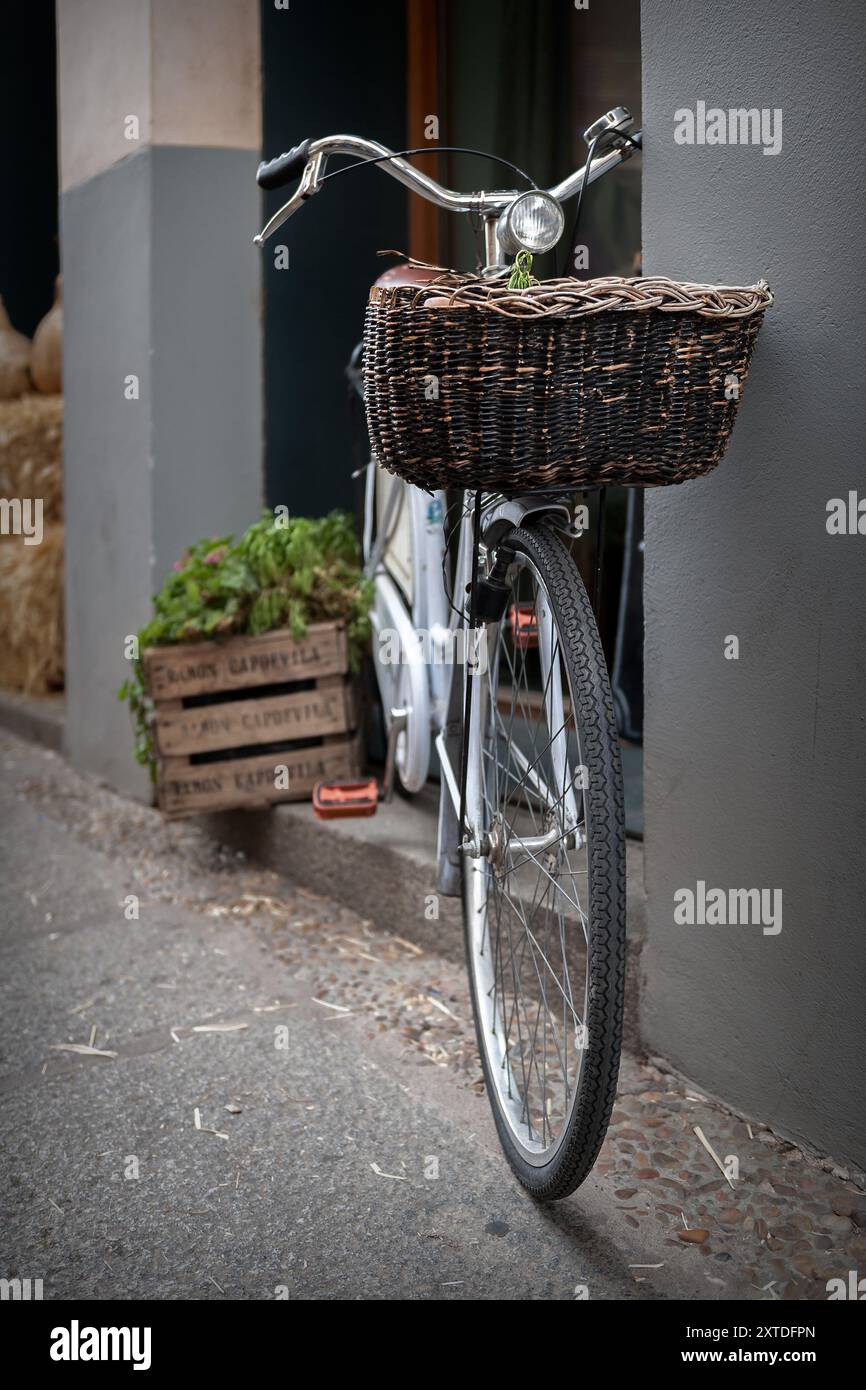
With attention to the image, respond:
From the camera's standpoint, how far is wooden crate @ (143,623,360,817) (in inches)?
148

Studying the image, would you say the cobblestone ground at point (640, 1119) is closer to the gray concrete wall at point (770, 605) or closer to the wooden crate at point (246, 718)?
the gray concrete wall at point (770, 605)

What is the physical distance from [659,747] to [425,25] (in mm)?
3030

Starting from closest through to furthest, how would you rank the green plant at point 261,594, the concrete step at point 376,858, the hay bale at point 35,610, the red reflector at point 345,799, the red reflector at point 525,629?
1. the red reflector at point 525,629
2. the concrete step at point 376,858
3. the red reflector at point 345,799
4. the green plant at point 261,594
5. the hay bale at point 35,610

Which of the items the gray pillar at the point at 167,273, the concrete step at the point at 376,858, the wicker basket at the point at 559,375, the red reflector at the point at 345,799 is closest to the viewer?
the wicker basket at the point at 559,375

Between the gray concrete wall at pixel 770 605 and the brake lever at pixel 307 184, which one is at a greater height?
the brake lever at pixel 307 184

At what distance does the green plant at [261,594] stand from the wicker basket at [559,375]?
6.32ft

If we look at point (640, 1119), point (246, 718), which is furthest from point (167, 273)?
point (640, 1119)

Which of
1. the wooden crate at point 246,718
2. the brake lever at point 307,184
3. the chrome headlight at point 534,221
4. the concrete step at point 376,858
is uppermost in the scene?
the brake lever at point 307,184

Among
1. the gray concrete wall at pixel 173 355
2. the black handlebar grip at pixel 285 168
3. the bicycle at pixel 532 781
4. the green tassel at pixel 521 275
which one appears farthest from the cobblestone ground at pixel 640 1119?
the black handlebar grip at pixel 285 168

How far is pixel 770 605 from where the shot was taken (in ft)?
7.07

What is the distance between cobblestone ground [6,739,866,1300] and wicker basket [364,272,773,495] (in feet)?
3.76

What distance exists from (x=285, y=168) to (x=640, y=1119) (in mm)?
1772

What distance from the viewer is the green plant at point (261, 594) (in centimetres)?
373

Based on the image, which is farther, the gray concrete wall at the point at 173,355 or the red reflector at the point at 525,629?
the gray concrete wall at the point at 173,355
